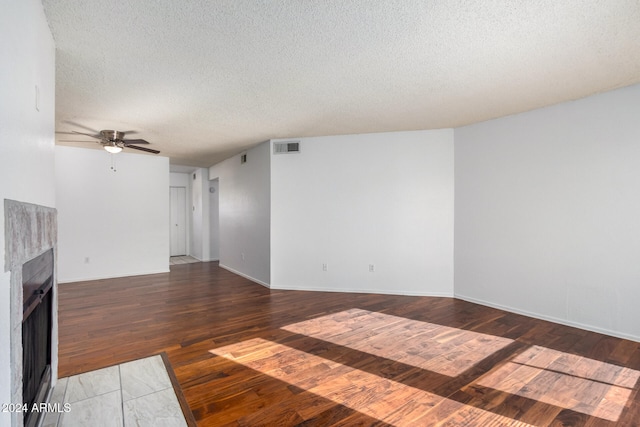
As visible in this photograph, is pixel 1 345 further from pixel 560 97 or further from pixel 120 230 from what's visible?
pixel 120 230

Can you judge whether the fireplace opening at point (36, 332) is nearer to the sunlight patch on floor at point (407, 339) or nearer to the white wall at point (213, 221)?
the sunlight patch on floor at point (407, 339)

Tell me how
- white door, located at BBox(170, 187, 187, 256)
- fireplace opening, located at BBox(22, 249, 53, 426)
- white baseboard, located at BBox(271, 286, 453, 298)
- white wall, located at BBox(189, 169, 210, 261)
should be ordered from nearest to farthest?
fireplace opening, located at BBox(22, 249, 53, 426), white baseboard, located at BBox(271, 286, 453, 298), white wall, located at BBox(189, 169, 210, 261), white door, located at BBox(170, 187, 187, 256)

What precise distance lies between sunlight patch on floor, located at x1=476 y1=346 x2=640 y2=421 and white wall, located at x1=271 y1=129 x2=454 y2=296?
6.59ft

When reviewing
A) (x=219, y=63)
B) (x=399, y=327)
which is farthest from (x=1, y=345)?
(x=399, y=327)

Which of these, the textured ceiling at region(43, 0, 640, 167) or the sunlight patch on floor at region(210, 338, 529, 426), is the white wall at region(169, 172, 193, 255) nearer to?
the textured ceiling at region(43, 0, 640, 167)

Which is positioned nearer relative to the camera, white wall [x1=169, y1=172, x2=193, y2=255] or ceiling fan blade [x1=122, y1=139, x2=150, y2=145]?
ceiling fan blade [x1=122, y1=139, x2=150, y2=145]

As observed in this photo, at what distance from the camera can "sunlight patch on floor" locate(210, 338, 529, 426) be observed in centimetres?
180

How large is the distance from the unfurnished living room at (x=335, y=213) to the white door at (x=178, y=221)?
272 cm

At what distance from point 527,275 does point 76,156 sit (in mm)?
7497

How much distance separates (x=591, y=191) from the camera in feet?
10.3

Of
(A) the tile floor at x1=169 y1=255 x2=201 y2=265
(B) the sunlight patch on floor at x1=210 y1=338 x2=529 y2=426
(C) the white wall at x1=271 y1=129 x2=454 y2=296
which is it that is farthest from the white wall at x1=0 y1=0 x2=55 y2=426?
(A) the tile floor at x1=169 y1=255 x2=201 y2=265

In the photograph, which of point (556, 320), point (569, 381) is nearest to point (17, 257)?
point (569, 381)

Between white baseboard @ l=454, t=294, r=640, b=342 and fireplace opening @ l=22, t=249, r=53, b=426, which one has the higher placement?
fireplace opening @ l=22, t=249, r=53, b=426

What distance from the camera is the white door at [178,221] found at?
8648mm
